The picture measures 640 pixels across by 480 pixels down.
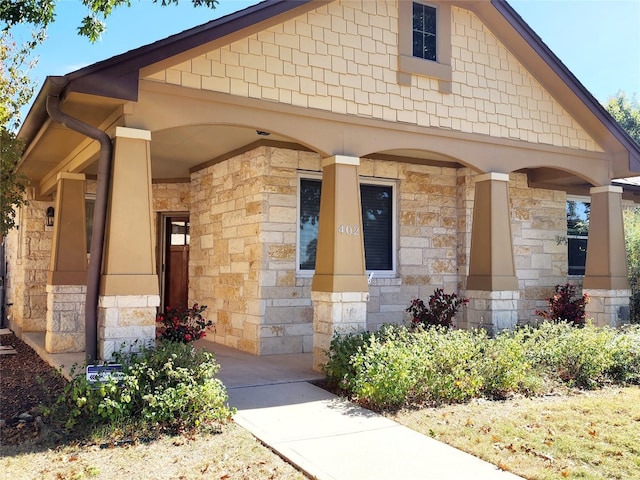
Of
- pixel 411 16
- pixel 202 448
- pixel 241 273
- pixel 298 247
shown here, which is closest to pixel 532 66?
pixel 411 16

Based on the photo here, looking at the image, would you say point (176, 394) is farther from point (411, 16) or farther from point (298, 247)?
point (411, 16)

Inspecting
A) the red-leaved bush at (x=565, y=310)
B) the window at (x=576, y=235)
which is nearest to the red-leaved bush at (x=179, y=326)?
the red-leaved bush at (x=565, y=310)

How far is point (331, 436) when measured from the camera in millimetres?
5094

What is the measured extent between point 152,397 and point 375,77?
4949 mm

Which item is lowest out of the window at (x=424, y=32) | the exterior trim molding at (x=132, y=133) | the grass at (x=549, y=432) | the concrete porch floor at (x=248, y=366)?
the grass at (x=549, y=432)

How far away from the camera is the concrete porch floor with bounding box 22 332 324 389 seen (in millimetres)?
6902

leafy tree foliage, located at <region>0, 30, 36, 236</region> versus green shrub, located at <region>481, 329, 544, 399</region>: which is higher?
leafy tree foliage, located at <region>0, 30, 36, 236</region>

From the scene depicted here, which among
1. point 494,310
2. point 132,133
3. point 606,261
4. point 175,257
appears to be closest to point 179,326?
point 132,133

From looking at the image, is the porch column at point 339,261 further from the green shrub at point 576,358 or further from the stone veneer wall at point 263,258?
the green shrub at point 576,358

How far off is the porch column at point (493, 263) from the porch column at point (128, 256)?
4.83 meters

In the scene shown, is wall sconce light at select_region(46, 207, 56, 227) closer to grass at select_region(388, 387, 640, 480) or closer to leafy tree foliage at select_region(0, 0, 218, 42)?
leafy tree foliage at select_region(0, 0, 218, 42)

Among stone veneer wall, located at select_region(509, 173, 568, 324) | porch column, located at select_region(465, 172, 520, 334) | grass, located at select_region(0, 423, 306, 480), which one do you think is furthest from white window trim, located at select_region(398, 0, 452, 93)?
grass, located at select_region(0, 423, 306, 480)

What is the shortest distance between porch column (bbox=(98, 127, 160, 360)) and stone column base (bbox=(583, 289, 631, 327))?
7.37 meters

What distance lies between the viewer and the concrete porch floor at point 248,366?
272 inches
